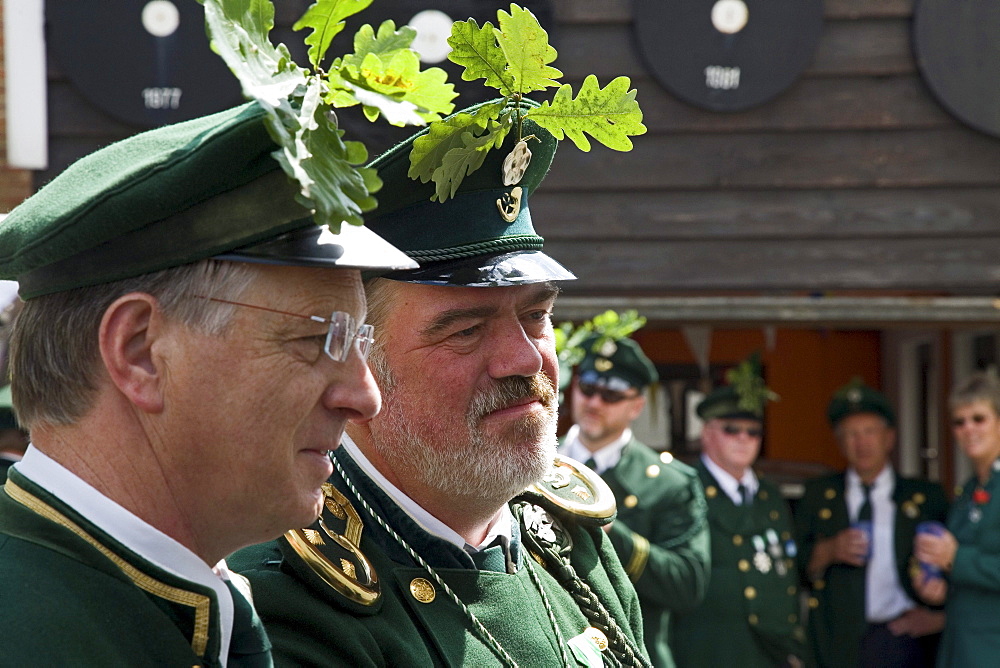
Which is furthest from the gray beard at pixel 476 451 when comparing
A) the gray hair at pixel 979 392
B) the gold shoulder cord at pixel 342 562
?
the gray hair at pixel 979 392

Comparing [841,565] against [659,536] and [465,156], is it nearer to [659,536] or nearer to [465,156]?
[659,536]

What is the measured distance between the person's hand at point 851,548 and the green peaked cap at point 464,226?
450 cm

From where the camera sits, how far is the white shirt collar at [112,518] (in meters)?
1.23

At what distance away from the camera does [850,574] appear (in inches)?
241

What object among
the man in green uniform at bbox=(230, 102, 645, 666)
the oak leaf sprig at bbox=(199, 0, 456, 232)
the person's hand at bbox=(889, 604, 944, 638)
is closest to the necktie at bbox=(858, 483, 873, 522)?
the person's hand at bbox=(889, 604, 944, 638)

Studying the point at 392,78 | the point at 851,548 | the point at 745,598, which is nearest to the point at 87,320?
the point at 392,78

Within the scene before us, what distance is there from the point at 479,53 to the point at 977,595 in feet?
15.3

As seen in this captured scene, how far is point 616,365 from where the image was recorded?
5.55 m

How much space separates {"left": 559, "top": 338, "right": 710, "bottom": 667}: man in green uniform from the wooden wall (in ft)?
1.56

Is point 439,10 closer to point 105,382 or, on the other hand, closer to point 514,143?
point 514,143

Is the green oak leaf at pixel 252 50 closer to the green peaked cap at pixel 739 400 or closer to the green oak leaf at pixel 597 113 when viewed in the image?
the green oak leaf at pixel 597 113

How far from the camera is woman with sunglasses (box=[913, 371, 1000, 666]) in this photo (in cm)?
544

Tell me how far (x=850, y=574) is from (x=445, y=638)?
478 centimetres

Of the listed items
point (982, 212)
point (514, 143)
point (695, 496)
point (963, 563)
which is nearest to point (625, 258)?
point (695, 496)
